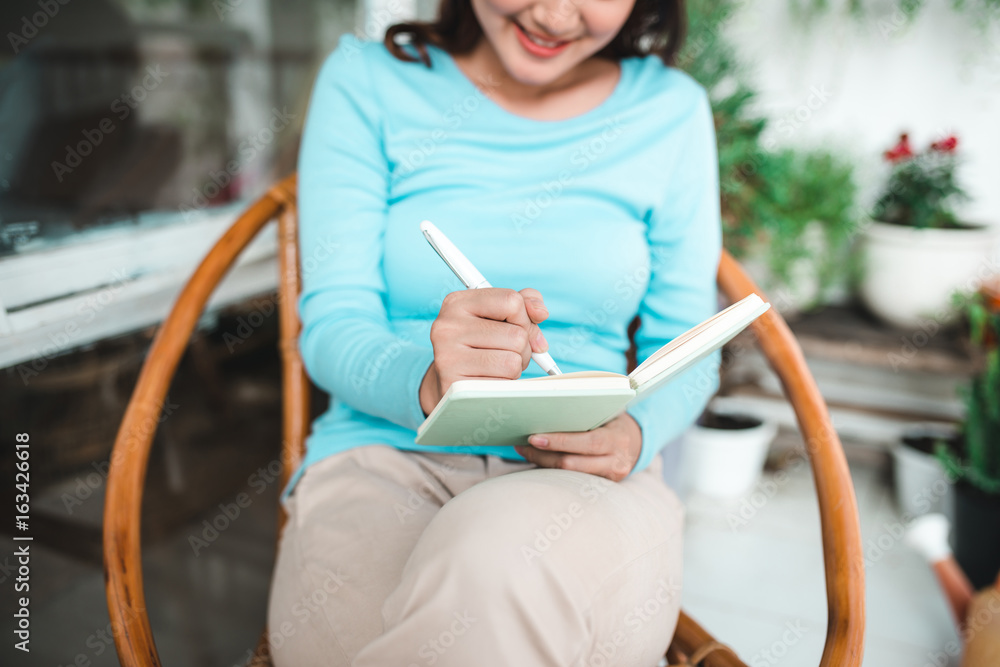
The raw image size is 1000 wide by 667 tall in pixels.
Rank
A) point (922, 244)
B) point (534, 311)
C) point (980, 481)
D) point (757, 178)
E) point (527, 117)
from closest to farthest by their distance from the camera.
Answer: point (534, 311) < point (527, 117) < point (980, 481) < point (757, 178) < point (922, 244)

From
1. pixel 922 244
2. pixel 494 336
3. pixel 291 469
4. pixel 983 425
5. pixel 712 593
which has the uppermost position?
pixel 494 336

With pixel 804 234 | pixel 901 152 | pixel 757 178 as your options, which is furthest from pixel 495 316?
pixel 901 152

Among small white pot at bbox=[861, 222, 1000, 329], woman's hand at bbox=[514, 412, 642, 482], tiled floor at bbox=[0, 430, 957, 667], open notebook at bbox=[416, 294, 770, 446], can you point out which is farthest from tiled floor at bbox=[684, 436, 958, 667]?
open notebook at bbox=[416, 294, 770, 446]

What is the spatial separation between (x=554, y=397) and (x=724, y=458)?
147 cm

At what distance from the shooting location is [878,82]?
192 centimetres

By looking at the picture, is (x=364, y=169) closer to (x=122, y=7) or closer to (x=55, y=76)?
(x=55, y=76)

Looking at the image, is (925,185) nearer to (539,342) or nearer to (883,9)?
(883,9)

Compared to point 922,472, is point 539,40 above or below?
above

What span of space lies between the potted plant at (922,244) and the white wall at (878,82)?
0.11 metres

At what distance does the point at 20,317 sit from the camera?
3.11ft

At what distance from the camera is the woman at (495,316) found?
57 centimetres

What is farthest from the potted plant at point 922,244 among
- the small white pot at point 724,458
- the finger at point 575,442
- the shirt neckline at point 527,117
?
the finger at point 575,442

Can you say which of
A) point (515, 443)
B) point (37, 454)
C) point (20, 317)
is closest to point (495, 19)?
point (515, 443)

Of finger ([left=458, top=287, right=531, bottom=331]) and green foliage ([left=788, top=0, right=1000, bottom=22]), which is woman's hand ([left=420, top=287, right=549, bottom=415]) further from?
green foliage ([left=788, top=0, right=1000, bottom=22])
